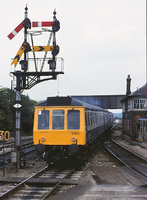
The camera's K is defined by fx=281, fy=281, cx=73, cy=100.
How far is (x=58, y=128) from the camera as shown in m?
11.6

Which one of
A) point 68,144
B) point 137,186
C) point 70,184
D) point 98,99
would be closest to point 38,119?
point 68,144

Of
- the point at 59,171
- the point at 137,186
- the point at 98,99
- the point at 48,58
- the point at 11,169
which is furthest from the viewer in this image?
the point at 98,99

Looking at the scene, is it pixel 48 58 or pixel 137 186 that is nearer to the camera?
pixel 137 186

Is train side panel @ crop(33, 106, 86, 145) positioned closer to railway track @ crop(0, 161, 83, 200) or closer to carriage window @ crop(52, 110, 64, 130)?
carriage window @ crop(52, 110, 64, 130)

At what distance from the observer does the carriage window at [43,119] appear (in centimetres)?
1172

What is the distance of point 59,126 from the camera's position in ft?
38.2

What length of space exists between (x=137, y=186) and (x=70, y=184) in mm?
2104

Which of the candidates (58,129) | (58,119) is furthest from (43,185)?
(58,119)

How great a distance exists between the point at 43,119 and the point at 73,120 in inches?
49.7

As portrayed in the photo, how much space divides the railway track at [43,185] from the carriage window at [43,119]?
5.80ft

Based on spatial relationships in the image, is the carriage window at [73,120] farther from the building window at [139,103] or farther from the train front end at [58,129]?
the building window at [139,103]

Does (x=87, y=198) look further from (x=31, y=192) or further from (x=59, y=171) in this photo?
(x=59, y=171)

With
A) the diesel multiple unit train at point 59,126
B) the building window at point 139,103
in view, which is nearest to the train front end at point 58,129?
the diesel multiple unit train at point 59,126

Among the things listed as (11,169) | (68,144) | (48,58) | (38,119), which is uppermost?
(48,58)
